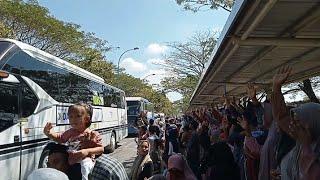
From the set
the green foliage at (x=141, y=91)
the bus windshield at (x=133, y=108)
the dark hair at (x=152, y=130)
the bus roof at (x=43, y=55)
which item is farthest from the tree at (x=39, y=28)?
the green foliage at (x=141, y=91)

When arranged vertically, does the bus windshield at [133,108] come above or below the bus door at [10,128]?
above

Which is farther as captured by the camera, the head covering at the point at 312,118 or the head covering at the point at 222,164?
the head covering at the point at 222,164

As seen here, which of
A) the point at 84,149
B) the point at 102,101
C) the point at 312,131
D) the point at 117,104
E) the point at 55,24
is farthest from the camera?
the point at 55,24

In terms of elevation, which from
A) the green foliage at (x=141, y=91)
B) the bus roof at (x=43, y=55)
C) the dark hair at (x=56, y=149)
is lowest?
the dark hair at (x=56, y=149)

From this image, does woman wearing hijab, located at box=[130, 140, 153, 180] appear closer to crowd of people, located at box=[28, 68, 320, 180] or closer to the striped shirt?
crowd of people, located at box=[28, 68, 320, 180]

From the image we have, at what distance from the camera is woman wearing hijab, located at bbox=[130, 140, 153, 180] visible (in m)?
5.18

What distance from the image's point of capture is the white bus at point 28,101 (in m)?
8.73

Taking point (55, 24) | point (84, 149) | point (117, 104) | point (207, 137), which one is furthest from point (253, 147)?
point (55, 24)

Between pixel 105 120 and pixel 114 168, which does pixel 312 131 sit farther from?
pixel 105 120

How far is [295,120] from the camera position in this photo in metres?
3.16

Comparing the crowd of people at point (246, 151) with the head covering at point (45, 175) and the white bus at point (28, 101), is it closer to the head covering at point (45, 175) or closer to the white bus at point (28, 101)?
the head covering at point (45, 175)

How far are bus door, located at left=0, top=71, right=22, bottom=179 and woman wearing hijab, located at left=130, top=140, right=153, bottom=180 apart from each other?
4.06m

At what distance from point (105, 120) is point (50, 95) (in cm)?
754

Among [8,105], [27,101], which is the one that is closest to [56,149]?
[8,105]
